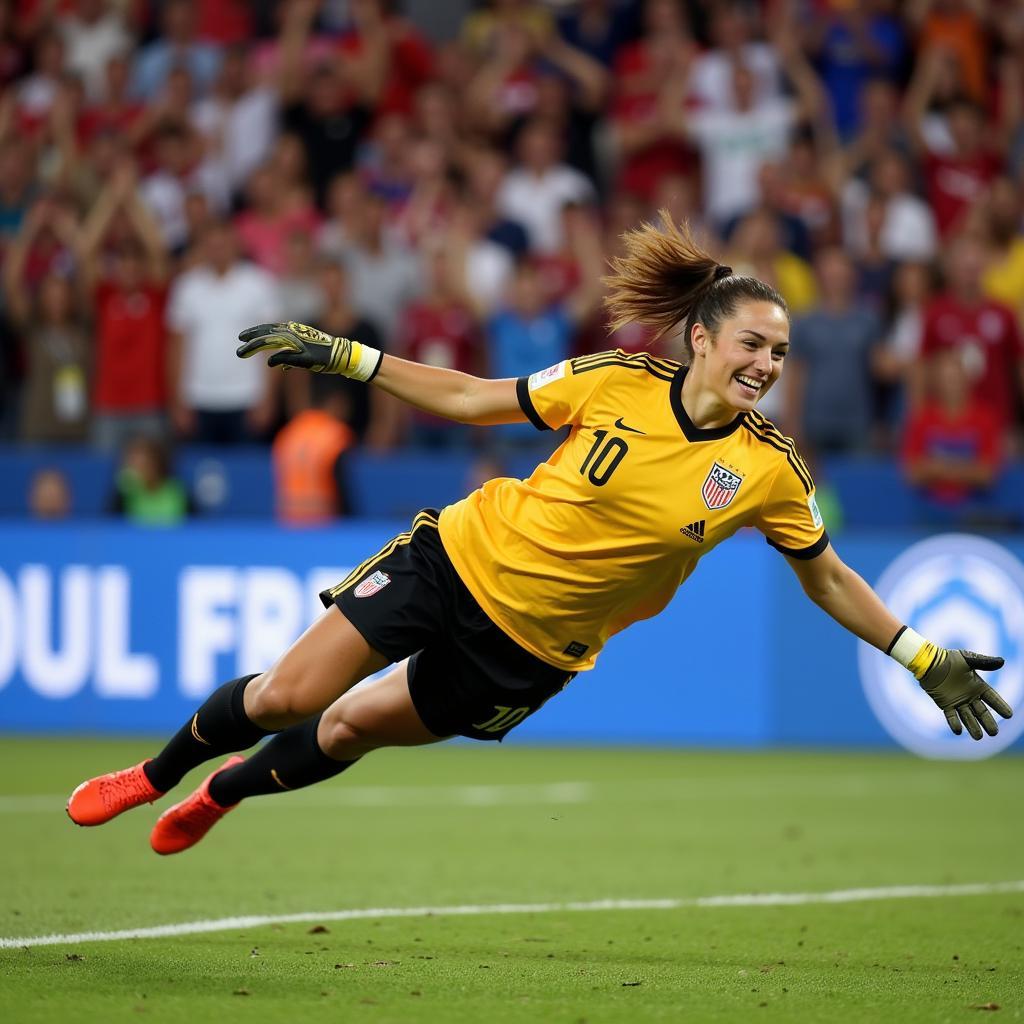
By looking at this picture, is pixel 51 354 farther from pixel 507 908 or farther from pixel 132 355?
pixel 507 908

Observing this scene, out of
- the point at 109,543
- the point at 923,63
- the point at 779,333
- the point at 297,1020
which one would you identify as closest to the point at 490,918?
the point at 297,1020

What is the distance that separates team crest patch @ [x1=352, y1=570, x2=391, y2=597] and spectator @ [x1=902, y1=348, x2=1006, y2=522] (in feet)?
27.0

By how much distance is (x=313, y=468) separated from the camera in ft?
44.9

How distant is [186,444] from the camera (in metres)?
15.0

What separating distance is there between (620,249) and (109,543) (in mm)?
4598

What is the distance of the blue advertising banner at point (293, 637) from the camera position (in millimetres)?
12648

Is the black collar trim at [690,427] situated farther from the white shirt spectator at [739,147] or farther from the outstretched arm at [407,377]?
the white shirt spectator at [739,147]

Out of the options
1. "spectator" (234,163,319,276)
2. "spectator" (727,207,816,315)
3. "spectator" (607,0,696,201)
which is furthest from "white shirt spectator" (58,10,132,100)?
"spectator" (727,207,816,315)

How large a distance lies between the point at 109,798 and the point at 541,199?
33.8 feet

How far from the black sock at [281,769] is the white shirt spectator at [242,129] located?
36.3 feet

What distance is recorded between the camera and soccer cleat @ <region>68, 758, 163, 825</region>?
6.11 m

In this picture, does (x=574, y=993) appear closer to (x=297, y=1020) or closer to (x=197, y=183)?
(x=297, y=1020)

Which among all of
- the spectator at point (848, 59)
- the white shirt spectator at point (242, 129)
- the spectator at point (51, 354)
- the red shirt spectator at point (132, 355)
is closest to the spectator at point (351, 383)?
the red shirt spectator at point (132, 355)

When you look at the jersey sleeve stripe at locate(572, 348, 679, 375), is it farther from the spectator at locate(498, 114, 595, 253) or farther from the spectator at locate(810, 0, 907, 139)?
the spectator at locate(810, 0, 907, 139)
